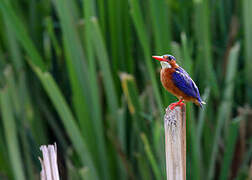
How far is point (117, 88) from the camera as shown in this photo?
51.3 inches

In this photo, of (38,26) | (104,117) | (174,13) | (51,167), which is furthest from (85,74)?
(51,167)

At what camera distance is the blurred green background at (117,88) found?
1.12m

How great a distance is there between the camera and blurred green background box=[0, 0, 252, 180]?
3.67 ft

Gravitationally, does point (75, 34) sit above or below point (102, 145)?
above

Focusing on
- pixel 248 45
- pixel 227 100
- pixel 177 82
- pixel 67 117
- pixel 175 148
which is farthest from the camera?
pixel 248 45

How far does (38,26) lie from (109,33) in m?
0.29

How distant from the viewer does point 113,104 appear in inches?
48.0


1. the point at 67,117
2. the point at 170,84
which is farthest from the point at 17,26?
the point at 170,84

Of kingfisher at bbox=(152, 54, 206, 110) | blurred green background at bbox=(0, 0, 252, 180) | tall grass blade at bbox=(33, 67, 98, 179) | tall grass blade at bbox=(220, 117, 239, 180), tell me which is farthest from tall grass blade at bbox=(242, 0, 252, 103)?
kingfisher at bbox=(152, 54, 206, 110)

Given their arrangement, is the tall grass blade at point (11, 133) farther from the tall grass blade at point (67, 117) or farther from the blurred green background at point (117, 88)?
the tall grass blade at point (67, 117)

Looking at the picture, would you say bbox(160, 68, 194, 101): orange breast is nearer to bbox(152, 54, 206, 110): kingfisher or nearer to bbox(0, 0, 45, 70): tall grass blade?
bbox(152, 54, 206, 110): kingfisher

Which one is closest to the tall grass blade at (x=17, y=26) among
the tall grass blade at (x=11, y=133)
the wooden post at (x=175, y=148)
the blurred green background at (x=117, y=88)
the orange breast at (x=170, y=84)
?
the blurred green background at (x=117, y=88)

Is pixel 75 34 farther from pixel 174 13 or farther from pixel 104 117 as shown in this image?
pixel 174 13

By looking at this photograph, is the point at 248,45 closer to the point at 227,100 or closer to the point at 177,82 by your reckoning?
the point at 227,100
